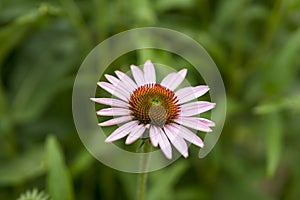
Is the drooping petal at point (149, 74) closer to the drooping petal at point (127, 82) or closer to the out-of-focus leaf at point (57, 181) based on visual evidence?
the drooping petal at point (127, 82)

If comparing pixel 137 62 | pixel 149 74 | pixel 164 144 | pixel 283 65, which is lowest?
pixel 164 144

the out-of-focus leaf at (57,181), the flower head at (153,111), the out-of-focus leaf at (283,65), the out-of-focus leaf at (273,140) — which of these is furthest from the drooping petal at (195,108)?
the out-of-focus leaf at (283,65)

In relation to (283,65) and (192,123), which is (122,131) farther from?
(283,65)

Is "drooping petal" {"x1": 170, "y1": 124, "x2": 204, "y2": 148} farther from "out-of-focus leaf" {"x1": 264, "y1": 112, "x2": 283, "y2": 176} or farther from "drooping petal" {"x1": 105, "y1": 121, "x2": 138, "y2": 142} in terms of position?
"out-of-focus leaf" {"x1": 264, "y1": 112, "x2": 283, "y2": 176}

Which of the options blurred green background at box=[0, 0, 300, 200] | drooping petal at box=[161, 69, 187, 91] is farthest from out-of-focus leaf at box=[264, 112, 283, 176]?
drooping petal at box=[161, 69, 187, 91]

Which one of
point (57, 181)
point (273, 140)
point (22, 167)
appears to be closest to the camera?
point (57, 181)

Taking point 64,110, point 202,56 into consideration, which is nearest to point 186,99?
point 202,56

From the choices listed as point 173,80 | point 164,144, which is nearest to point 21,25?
point 173,80
